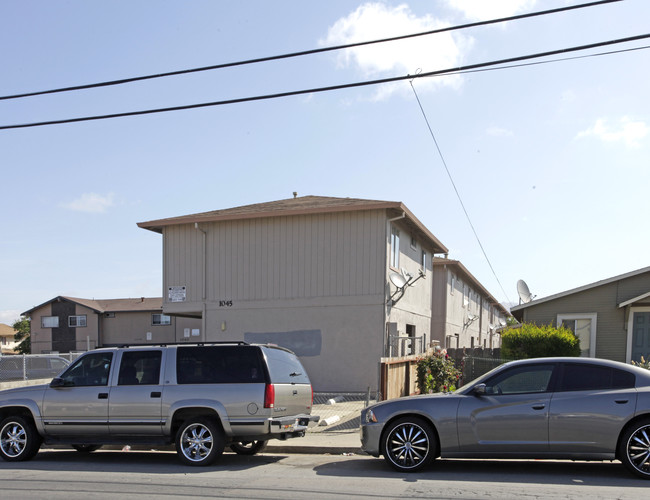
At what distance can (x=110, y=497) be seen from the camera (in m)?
7.06

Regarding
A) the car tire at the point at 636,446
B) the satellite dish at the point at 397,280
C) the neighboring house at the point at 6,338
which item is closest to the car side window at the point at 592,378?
the car tire at the point at 636,446

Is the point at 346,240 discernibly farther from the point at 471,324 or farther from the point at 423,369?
the point at 471,324

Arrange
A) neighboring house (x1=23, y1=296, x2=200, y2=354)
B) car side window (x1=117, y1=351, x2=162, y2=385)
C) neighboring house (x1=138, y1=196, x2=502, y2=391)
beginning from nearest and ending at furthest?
car side window (x1=117, y1=351, x2=162, y2=385) → neighboring house (x1=138, y1=196, x2=502, y2=391) → neighboring house (x1=23, y1=296, x2=200, y2=354)

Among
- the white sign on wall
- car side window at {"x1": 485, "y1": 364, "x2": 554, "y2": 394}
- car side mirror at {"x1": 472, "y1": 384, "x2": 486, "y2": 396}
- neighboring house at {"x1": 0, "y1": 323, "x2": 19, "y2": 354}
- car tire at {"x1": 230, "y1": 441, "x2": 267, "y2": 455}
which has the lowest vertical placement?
neighboring house at {"x1": 0, "y1": 323, "x2": 19, "y2": 354}

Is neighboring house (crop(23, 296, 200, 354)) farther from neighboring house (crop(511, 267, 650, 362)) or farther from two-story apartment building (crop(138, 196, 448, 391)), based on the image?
neighboring house (crop(511, 267, 650, 362))

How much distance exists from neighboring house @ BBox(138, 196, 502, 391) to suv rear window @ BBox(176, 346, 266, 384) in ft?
31.8

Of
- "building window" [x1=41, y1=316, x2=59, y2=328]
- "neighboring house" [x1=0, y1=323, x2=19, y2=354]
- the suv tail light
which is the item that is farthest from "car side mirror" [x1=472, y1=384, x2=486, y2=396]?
"neighboring house" [x1=0, y1=323, x2=19, y2=354]

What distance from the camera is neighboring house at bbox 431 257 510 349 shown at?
28.9 metres

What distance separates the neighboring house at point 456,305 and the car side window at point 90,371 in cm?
2010

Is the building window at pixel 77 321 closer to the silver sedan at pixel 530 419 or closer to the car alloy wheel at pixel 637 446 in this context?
the silver sedan at pixel 530 419

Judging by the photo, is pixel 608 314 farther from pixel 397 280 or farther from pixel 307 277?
pixel 307 277

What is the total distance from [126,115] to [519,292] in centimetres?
2045

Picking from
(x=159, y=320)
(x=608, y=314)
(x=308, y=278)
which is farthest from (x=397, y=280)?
(x=159, y=320)

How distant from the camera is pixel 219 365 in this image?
9.29 metres
